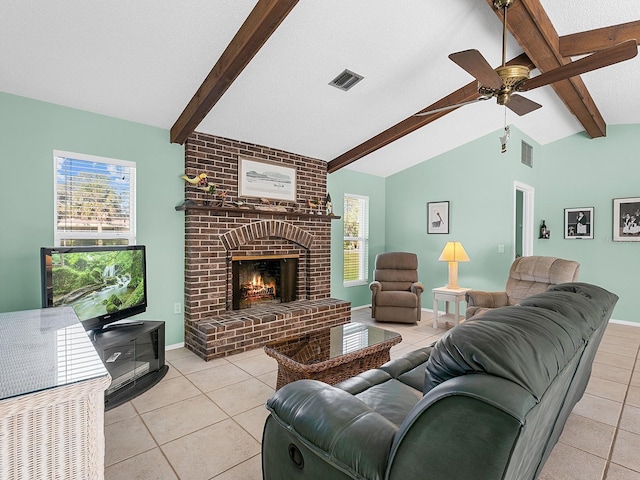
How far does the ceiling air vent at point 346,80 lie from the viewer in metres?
3.08

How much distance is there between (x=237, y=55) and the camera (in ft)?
8.04

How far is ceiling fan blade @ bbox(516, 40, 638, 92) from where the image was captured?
2.01m

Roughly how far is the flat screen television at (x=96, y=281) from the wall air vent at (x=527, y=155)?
5287 millimetres

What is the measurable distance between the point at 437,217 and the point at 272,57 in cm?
373

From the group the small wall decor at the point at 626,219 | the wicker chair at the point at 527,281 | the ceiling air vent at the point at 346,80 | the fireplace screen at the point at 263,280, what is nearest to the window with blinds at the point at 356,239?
the fireplace screen at the point at 263,280

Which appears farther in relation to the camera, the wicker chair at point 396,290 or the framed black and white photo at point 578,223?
the framed black and white photo at point 578,223

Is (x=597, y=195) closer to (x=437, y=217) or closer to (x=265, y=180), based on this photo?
(x=437, y=217)

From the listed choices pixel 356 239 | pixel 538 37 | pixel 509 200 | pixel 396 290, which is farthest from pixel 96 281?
pixel 509 200

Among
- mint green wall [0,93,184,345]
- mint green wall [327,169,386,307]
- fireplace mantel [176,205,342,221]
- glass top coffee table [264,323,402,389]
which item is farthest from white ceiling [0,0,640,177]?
glass top coffee table [264,323,402,389]

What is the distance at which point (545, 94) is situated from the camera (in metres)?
3.96

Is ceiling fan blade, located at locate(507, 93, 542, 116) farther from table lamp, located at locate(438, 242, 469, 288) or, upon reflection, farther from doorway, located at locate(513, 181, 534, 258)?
doorway, located at locate(513, 181, 534, 258)

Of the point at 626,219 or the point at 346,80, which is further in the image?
the point at 626,219

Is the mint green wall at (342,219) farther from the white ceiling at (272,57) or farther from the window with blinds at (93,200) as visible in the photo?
the window with blinds at (93,200)

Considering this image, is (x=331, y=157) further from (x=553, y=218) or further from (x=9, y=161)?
(x=553, y=218)
